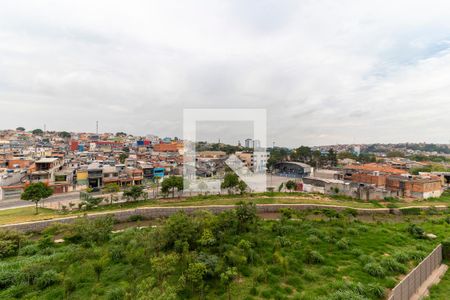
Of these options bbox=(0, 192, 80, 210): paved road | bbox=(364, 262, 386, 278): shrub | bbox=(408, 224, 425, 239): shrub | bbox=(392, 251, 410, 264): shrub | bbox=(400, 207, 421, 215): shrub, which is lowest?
bbox=(400, 207, 421, 215): shrub

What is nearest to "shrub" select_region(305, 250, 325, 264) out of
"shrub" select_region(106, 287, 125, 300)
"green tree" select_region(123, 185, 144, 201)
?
"shrub" select_region(106, 287, 125, 300)

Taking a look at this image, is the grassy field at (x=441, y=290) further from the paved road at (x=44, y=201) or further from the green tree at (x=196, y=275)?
the paved road at (x=44, y=201)

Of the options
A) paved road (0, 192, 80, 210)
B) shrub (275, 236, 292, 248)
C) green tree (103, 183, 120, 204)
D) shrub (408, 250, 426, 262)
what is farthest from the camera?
green tree (103, 183, 120, 204)

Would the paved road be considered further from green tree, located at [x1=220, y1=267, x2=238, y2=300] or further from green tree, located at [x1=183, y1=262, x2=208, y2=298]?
green tree, located at [x1=220, y1=267, x2=238, y2=300]

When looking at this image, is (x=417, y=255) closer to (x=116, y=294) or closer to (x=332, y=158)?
(x=116, y=294)

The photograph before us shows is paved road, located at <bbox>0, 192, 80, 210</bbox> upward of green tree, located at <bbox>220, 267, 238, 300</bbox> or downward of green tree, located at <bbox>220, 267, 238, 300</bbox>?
downward

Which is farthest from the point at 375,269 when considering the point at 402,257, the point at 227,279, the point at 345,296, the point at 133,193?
the point at 133,193
